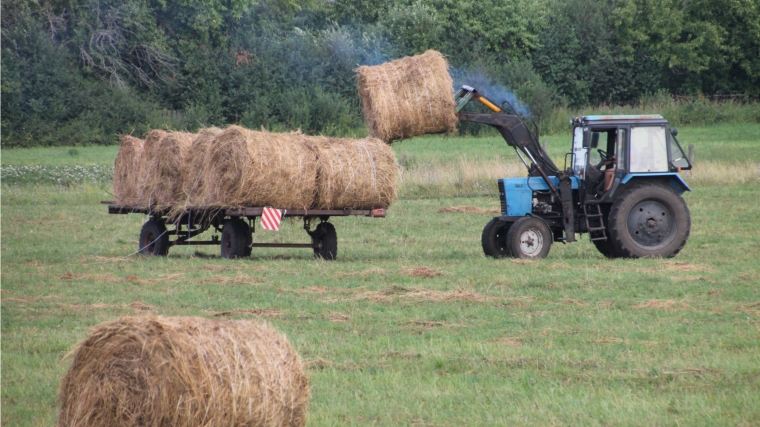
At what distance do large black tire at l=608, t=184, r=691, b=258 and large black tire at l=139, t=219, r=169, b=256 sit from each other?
7.62 metres

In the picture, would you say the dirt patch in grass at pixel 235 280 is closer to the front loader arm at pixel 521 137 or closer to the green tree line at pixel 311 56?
the front loader arm at pixel 521 137

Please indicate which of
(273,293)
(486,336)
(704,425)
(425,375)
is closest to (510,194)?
(273,293)

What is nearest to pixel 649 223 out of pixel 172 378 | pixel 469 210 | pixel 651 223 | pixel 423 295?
pixel 651 223

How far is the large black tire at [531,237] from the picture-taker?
15.5 m

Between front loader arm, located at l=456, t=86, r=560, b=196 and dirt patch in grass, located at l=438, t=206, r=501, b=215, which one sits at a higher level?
front loader arm, located at l=456, t=86, r=560, b=196

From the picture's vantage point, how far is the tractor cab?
51.5ft

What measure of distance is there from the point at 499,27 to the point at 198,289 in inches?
1729

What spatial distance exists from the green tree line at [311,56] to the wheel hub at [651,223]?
103 feet

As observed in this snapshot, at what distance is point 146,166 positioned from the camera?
1689cm

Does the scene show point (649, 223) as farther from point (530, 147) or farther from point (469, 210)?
point (469, 210)

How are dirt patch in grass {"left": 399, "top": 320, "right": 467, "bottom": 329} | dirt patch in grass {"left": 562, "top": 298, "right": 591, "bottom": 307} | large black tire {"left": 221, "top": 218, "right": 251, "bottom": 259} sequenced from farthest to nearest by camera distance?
large black tire {"left": 221, "top": 218, "right": 251, "bottom": 259}, dirt patch in grass {"left": 562, "top": 298, "right": 591, "bottom": 307}, dirt patch in grass {"left": 399, "top": 320, "right": 467, "bottom": 329}

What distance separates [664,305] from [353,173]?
606cm

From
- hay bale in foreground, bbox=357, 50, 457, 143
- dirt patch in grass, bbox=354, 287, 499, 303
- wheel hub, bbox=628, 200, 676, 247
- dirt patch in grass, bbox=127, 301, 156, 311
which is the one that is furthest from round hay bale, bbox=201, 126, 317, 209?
wheel hub, bbox=628, 200, 676, 247

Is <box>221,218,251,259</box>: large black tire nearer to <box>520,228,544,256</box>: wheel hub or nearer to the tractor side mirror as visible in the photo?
<box>520,228,544,256</box>: wheel hub
